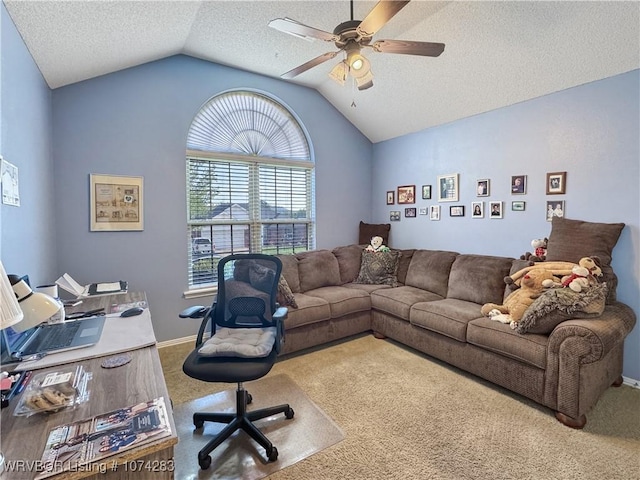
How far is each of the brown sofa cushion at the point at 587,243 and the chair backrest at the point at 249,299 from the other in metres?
2.40

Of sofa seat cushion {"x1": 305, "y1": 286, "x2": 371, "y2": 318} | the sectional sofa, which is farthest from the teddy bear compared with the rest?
sofa seat cushion {"x1": 305, "y1": 286, "x2": 371, "y2": 318}

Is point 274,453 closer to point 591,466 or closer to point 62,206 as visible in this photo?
point 591,466

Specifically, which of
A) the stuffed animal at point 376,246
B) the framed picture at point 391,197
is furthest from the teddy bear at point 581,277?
the framed picture at point 391,197

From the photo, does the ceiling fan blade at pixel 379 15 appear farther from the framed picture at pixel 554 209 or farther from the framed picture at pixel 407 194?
the framed picture at pixel 407 194

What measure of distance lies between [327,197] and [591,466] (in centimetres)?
364

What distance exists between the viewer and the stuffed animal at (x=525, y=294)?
8.20ft

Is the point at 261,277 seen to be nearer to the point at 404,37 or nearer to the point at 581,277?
the point at 581,277

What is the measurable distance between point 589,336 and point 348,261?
2.64 m

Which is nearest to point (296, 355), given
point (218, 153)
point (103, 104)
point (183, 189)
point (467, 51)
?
point (183, 189)

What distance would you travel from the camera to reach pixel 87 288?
2.70 metres

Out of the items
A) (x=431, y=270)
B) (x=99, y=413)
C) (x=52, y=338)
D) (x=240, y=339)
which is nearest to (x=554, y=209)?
(x=431, y=270)

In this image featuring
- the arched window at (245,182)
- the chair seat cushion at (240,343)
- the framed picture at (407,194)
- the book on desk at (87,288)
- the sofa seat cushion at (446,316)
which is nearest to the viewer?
the chair seat cushion at (240,343)

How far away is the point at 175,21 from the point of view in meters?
2.46

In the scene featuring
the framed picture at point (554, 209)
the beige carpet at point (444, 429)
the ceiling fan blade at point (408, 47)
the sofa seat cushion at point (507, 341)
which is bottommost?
the beige carpet at point (444, 429)
